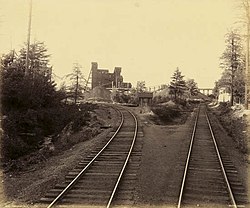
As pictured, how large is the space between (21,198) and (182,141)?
1052 centimetres

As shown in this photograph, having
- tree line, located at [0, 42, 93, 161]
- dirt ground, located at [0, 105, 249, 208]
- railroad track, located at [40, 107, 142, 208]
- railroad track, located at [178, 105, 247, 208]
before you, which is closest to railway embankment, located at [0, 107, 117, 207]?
dirt ground, located at [0, 105, 249, 208]

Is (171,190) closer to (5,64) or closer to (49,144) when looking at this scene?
(49,144)

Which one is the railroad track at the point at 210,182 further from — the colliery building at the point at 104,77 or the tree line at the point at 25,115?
the colliery building at the point at 104,77

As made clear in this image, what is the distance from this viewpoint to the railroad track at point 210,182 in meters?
8.92

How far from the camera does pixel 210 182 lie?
10.6m

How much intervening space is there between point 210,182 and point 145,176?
1977mm

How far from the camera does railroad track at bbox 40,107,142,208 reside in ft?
29.0

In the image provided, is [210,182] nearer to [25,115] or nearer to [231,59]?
[25,115]

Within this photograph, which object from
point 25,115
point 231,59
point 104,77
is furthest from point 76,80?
point 104,77

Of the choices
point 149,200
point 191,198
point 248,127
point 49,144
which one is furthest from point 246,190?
point 248,127

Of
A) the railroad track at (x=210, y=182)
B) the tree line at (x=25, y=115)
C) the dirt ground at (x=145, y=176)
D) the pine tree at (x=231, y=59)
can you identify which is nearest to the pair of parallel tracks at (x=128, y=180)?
the railroad track at (x=210, y=182)

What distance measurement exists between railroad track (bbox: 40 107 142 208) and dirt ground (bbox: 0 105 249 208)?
0.30 m

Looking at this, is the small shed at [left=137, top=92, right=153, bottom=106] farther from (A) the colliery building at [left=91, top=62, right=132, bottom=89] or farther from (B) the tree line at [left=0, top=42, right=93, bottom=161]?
(A) the colliery building at [left=91, top=62, right=132, bottom=89]

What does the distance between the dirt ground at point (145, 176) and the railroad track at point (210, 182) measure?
0.96 feet
